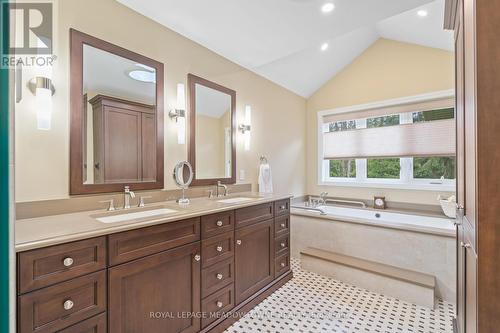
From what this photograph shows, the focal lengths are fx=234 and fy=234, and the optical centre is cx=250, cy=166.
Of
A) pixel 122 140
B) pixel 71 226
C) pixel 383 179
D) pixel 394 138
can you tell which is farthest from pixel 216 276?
pixel 394 138

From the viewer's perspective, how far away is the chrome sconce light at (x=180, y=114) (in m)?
2.11

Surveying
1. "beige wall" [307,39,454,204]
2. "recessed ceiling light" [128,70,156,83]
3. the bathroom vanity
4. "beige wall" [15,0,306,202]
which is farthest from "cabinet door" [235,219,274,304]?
"beige wall" [307,39,454,204]

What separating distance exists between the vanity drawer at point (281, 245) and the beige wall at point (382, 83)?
1.78 meters

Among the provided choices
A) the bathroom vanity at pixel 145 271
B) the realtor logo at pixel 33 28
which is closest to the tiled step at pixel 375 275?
the bathroom vanity at pixel 145 271

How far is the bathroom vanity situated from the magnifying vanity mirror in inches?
19.3

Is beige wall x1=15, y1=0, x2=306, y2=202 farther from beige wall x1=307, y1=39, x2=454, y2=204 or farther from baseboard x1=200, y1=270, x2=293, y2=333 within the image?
baseboard x1=200, y1=270, x2=293, y2=333

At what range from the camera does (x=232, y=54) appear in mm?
2613

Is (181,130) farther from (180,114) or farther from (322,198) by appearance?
(322,198)

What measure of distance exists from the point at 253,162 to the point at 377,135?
6.63 ft

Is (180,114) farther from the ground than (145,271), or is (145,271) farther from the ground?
(180,114)

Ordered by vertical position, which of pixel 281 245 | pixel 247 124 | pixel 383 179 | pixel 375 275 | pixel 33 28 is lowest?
pixel 375 275

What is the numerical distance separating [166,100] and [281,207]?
5.03ft

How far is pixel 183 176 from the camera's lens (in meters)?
2.15

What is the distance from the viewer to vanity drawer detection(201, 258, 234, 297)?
5.43 feet
